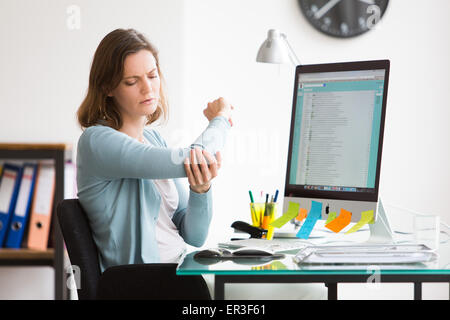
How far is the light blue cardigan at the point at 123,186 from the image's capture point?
1342 millimetres

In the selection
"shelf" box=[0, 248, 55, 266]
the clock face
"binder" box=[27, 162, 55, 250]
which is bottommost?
"shelf" box=[0, 248, 55, 266]

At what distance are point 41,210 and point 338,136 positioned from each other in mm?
1584

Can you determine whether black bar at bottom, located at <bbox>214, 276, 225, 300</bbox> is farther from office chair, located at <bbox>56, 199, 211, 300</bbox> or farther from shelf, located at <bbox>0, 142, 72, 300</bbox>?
shelf, located at <bbox>0, 142, 72, 300</bbox>

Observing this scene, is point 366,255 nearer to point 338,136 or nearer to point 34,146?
point 338,136

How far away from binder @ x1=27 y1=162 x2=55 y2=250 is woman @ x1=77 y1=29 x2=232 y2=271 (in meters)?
1.16

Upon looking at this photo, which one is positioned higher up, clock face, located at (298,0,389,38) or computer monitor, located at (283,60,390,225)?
clock face, located at (298,0,389,38)

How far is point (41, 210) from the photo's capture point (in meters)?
2.60

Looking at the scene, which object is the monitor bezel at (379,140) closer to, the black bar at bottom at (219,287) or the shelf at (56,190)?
A: the black bar at bottom at (219,287)

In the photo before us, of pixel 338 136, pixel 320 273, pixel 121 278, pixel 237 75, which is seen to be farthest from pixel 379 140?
pixel 237 75

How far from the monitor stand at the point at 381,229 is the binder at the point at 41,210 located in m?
1.58

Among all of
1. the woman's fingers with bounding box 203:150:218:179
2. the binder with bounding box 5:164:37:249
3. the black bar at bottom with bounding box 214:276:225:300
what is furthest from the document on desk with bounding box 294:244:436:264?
the binder with bounding box 5:164:37:249

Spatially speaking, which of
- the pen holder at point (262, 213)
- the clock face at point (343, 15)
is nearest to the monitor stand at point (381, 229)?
the pen holder at point (262, 213)

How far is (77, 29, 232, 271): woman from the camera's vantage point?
4.40 ft
